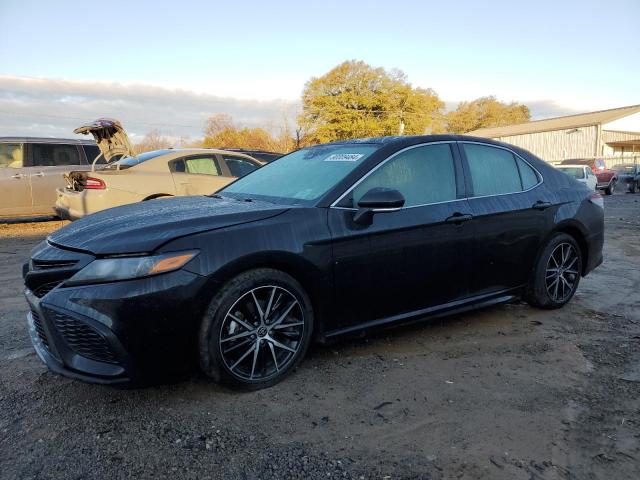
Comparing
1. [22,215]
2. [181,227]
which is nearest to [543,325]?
[181,227]

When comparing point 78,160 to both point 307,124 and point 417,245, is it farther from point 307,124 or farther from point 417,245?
point 307,124

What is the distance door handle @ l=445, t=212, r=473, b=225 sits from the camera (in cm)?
371

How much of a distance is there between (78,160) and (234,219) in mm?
9037

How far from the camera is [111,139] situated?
10992 mm

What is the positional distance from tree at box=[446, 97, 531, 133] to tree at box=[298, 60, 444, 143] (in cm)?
2395

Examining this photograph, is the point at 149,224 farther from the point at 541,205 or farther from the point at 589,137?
the point at 589,137

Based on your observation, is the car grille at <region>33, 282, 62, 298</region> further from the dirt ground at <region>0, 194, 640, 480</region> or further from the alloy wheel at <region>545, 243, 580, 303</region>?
the alloy wheel at <region>545, 243, 580, 303</region>

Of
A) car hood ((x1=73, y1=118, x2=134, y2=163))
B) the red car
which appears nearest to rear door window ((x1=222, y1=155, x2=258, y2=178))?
car hood ((x1=73, y1=118, x2=134, y2=163))

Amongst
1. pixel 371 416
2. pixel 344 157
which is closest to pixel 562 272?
pixel 344 157

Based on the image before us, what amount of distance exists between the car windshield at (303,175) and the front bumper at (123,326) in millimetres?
1085

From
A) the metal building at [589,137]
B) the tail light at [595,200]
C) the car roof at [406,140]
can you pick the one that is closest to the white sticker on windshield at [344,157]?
the car roof at [406,140]

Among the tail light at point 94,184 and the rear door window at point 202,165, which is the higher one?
the rear door window at point 202,165

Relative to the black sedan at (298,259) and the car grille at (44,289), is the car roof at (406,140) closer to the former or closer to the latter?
the black sedan at (298,259)

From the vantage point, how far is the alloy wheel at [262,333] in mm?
2902
